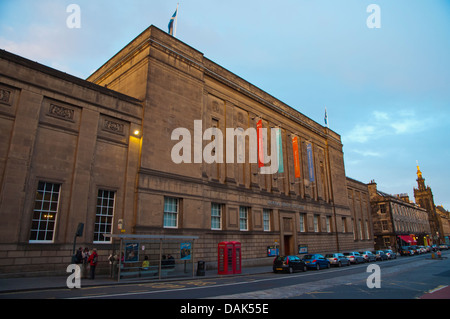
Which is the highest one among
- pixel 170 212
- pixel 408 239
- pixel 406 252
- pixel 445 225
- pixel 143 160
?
pixel 143 160

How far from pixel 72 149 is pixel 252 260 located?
64.5ft

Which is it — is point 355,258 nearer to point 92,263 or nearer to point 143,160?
point 143,160

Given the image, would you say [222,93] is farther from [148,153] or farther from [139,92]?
[148,153]

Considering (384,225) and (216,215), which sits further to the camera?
(384,225)

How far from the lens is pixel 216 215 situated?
2753 centimetres

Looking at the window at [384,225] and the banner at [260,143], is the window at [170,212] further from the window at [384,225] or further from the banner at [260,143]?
the window at [384,225]


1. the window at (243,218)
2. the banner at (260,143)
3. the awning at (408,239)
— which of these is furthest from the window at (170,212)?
the awning at (408,239)

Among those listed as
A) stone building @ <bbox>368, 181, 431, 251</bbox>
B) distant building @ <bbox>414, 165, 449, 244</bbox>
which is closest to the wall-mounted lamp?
stone building @ <bbox>368, 181, 431, 251</bbox>

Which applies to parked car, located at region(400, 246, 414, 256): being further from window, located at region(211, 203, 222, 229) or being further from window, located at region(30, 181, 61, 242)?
window, located at region(30, 181, 61, 242)

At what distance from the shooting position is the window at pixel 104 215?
19531 millimetres

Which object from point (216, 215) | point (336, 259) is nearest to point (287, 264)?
point (216, 215)

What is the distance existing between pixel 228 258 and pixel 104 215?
31.6ft

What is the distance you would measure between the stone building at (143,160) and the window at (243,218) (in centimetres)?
11

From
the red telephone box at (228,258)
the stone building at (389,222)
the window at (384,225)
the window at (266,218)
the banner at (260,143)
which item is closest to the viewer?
the red telephone box at (228,258)
